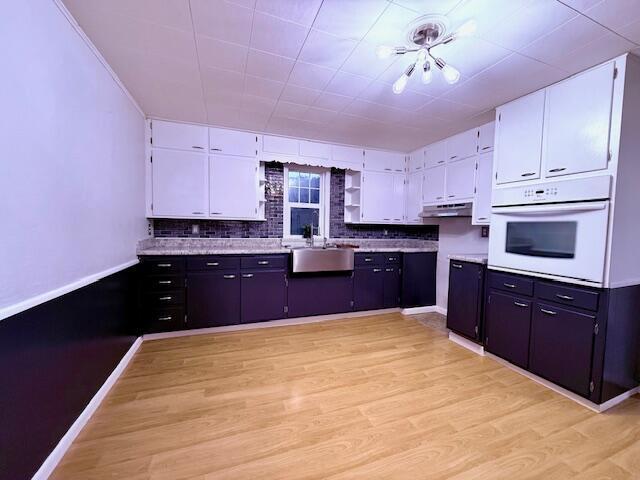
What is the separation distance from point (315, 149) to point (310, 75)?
1581 mm

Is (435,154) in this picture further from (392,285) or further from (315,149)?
(392,285)

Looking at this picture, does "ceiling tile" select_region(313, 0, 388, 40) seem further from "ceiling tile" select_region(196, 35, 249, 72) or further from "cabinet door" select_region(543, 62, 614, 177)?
"cabinet door" select_region(543, 62, 614, 177)

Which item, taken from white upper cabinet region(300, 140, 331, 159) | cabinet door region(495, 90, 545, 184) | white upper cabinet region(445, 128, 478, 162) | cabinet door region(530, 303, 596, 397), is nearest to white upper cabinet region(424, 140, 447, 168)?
white upper cabinet region(445, 128, 478, 162)

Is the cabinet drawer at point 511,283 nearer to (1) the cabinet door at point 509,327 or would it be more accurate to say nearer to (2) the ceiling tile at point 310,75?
(1) the cabinet door at point 509,327

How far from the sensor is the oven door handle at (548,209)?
179cm

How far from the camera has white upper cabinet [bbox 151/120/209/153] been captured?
3.01 m

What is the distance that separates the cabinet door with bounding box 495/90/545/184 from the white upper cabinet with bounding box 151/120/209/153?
3.19 meters

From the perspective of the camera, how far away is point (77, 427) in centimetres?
150

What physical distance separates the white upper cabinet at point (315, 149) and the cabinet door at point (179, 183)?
1.26 m

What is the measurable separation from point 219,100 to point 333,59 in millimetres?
1250

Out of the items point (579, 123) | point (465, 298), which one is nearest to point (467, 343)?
point (465, 298)

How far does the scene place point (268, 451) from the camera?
4.68ft

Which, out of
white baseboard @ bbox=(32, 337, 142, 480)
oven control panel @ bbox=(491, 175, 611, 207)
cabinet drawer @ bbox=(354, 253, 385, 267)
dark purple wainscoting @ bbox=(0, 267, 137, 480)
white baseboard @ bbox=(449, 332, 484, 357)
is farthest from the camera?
cabinet drawer @ bbox=(354, 253, 385, 267)

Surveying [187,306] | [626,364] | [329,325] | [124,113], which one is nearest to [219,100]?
[124,113]
